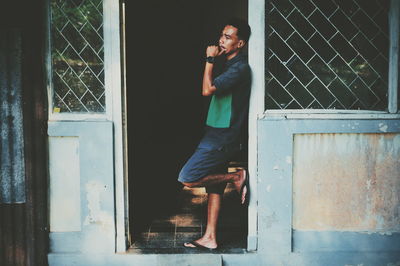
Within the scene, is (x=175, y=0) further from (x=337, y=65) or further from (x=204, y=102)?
(x=337, y=65)

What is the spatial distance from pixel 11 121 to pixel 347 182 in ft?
10.7

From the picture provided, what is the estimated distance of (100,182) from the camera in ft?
14.2

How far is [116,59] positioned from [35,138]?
1068 millimetres

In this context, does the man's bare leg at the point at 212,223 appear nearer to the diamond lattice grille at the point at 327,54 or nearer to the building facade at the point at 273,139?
the building facade at the point at 273,139

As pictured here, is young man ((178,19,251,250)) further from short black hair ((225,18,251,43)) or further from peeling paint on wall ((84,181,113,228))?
peeling paint on wall ((84,181,113,228))

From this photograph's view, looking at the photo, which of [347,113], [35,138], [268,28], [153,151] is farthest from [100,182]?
[153,151]

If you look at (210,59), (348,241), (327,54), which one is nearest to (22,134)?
(210,59)

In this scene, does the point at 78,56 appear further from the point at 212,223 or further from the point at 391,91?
the point at 391,91

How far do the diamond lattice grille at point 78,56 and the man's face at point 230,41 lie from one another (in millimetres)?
1203

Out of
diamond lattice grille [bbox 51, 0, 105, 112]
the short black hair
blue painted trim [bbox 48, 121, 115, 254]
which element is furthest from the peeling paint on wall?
the short black hair

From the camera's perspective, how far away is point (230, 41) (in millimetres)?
4320

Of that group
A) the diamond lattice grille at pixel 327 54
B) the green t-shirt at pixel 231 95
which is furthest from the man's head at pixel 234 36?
the diamond lattice grille at pixel 327 54

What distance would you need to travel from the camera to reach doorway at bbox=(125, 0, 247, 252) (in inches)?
252

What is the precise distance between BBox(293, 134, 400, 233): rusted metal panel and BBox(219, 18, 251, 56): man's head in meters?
1.09
